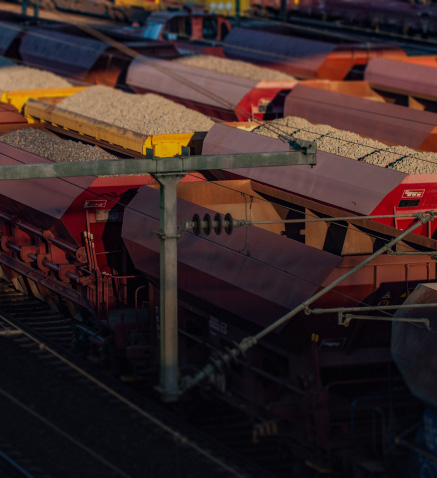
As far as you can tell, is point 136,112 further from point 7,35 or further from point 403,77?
point 7,35

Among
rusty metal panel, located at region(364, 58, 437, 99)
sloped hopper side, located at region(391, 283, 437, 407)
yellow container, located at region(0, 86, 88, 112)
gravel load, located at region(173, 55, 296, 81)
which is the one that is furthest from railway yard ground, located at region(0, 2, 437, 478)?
gravel load, located at region(173, 55, 296, 81)

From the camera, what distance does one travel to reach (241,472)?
12.6 metres

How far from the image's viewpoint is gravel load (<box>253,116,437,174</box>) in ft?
60.3

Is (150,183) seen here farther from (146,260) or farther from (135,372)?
(135,372)

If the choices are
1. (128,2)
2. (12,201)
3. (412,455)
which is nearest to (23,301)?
(12,201)

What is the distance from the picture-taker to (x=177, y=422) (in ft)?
46.2

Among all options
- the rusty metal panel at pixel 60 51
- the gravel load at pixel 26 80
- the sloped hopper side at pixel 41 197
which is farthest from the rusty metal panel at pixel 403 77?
the sloped hopper side at pixel 41 197

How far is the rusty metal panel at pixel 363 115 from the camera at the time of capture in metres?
22.8

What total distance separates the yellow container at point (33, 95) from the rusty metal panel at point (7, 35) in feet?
47.3

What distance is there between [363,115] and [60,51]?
62.0 feet

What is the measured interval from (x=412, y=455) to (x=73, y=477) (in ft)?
14.5

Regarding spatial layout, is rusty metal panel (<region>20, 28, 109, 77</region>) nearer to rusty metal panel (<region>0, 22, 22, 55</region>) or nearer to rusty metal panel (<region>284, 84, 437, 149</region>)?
rusty metal panel (<region>0, 22, 22, 55</region>)

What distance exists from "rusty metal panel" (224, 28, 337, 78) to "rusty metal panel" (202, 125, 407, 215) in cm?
1644

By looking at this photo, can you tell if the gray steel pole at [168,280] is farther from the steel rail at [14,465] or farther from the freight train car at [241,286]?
the steel rail at [14,465]
